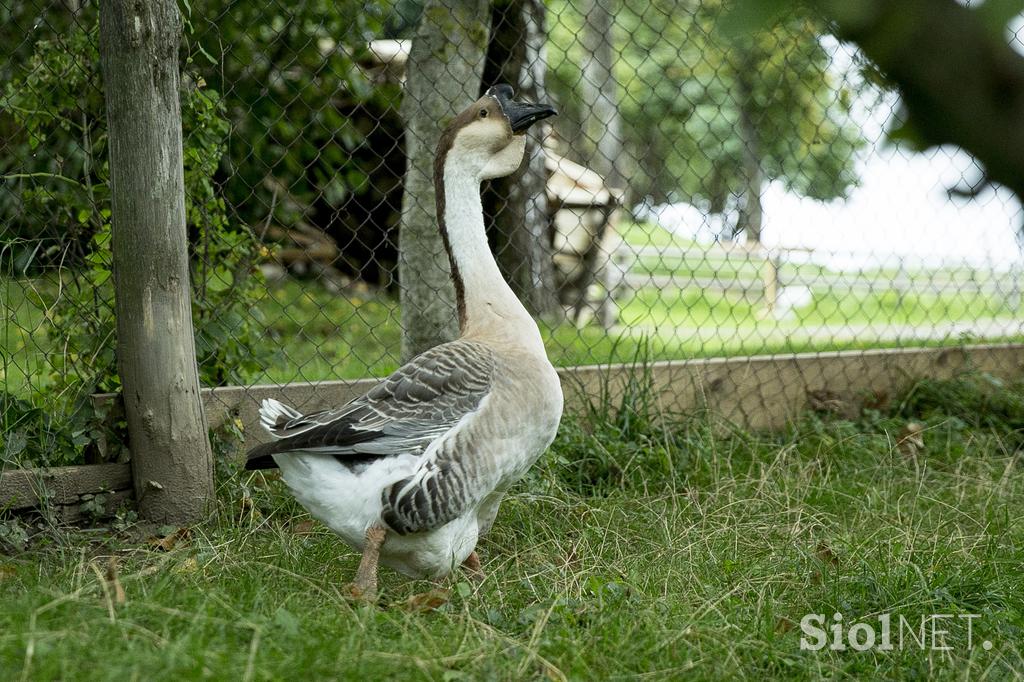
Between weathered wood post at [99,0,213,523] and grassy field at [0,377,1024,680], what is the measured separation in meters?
0.28

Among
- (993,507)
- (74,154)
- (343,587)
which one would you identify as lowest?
(993,507)

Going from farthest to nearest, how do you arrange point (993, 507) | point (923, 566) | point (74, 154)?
point (74, 154)
point (993, 507)
point (923, 566)

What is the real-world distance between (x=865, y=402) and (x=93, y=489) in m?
4.43


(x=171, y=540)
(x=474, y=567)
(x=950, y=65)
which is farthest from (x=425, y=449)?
(x=950, y=65)

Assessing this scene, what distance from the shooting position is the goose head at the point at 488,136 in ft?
13.2

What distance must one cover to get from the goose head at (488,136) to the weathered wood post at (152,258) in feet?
3.61

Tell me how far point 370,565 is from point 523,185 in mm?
5265

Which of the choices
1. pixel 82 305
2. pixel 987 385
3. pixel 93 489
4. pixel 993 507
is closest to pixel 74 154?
pixel 82 305

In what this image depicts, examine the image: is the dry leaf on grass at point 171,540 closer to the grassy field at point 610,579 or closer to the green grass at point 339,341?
the grassy field at point 610,579

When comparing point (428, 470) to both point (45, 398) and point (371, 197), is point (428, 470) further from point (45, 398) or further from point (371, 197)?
point (371, 197)

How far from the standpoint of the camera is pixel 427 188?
5.23m

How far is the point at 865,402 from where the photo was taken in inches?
252

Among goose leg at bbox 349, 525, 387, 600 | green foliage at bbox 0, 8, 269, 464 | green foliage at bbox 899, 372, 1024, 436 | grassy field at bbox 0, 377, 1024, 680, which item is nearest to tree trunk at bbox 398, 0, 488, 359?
green foliage at bbox 0, 8, 269, 464

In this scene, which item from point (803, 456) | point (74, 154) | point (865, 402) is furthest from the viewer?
point (865, 402)
